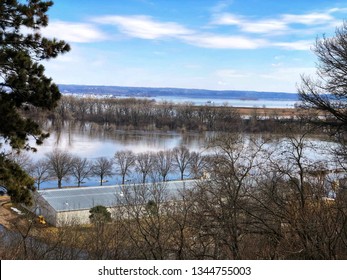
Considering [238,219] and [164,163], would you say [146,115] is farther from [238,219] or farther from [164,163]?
[238,219]

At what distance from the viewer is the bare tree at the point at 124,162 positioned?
27703 mm

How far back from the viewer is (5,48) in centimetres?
433

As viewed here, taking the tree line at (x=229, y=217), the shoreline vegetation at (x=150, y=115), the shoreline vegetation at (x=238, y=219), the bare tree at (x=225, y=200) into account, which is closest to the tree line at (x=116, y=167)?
the shoreline vegetation at (x=238, y=219)

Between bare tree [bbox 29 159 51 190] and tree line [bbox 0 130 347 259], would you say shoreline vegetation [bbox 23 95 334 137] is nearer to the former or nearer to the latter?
bare tree [bbox 29 159 51 190]

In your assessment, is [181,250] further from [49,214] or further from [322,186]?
[49,214]

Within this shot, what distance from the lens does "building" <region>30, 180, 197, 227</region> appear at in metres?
15.0

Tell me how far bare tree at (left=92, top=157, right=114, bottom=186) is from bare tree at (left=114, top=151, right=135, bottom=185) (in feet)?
2.36

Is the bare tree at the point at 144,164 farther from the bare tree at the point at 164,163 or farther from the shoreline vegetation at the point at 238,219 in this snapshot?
the shoreline vegetation at the point at 238,219

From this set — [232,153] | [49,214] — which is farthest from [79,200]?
[232,153]

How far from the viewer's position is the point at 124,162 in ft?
94.5

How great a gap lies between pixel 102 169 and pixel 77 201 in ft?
30.3

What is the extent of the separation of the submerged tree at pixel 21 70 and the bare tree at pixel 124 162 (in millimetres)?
22647

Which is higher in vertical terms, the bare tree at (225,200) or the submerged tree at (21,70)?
the submerged tree at (21,70)

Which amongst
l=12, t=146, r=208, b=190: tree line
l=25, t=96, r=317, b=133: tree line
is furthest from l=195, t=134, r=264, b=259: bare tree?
l=25, t=96, r=317, b=133: tree line
